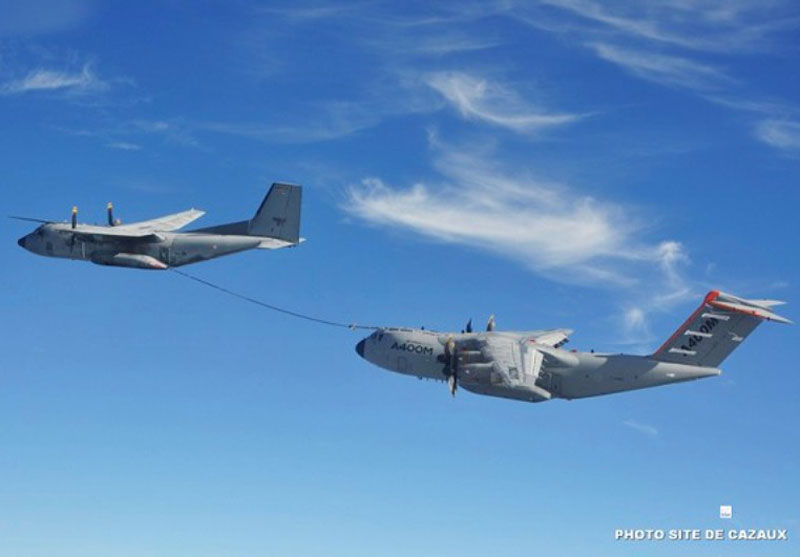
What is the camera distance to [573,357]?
79.2 m

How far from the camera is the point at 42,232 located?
3696 inches

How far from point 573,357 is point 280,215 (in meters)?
28.6

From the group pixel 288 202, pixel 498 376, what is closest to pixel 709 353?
pixel 498 376

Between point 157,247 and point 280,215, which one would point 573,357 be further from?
point 157,247

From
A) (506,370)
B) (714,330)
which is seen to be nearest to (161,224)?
(506,370)

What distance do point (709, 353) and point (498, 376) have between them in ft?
54.1

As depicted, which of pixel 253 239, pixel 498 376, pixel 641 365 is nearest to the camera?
pixel 498 376

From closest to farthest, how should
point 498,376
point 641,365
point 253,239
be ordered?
point 498,376 → point 641,365 → point 253,239

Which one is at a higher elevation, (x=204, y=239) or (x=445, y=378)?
(x=204, y=239)

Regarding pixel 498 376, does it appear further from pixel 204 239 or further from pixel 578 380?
pixel 204 239

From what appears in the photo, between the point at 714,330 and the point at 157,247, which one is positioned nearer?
the point at 714,330

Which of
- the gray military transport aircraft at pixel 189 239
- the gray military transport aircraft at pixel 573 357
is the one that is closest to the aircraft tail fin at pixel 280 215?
the gray military transport aircraft at pixel 189 239

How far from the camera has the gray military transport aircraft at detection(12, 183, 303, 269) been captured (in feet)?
298

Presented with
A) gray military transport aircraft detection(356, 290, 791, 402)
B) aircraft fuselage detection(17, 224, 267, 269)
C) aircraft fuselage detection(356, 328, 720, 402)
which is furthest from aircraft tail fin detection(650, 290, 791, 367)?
aircraft fuselage detection(17, 224, 267, 269)
